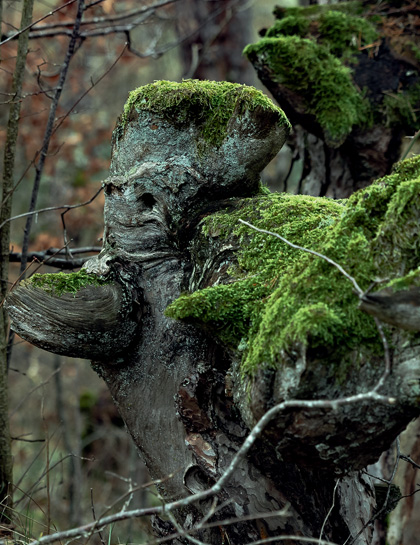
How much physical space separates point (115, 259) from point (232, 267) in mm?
589

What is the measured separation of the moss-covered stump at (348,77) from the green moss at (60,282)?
7.96 feet

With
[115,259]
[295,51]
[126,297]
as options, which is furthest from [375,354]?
[295,51]

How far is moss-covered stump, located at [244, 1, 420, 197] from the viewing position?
392 cm

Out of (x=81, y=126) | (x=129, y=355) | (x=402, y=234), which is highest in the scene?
(x=81, y=126)

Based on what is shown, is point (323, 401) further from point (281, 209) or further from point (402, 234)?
point (281, 209)

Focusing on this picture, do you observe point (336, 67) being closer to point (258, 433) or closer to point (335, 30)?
point (335, 30)

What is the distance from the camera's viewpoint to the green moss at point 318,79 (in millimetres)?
3852

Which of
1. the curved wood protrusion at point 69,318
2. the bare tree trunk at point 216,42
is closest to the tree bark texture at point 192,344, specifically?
the curved wood protrusion at point 69,318

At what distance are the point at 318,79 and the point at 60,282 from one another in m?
2.74

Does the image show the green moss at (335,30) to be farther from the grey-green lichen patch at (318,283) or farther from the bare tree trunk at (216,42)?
the bare tree trunk at (216,42)

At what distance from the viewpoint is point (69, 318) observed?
2.18 metres

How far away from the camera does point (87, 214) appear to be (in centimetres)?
898

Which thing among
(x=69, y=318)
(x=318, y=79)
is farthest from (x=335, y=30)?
(x=69, y=318)

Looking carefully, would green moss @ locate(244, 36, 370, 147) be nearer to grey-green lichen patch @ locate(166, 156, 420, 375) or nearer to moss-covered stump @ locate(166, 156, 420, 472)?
grey-green lichen patch @ locate(166, 156, 420, 375)
